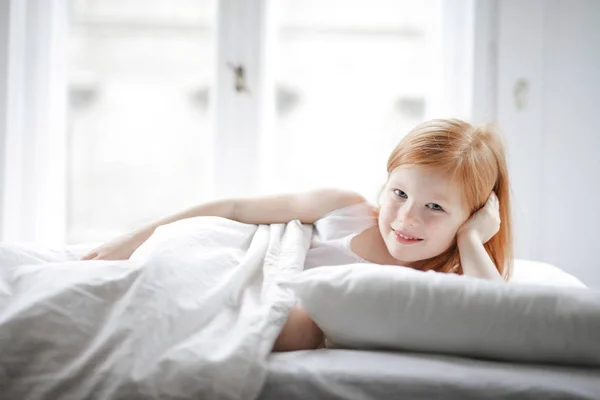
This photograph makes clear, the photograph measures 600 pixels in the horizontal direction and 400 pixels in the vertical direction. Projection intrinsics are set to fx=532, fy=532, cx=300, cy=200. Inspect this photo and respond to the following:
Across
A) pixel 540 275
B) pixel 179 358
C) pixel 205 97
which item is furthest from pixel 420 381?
pixel 205 97

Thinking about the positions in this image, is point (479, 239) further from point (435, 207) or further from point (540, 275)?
point (540, 275)

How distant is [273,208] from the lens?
1162 mm

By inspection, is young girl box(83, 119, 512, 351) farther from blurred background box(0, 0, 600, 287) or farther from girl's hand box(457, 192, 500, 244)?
blurred background box(0, 0, 600, 287)

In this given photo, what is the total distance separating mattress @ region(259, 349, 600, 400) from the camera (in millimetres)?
653

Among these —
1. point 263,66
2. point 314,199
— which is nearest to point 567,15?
point 263,66

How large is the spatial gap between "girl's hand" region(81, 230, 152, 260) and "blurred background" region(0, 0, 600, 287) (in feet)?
2.50

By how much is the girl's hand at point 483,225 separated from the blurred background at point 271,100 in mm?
764

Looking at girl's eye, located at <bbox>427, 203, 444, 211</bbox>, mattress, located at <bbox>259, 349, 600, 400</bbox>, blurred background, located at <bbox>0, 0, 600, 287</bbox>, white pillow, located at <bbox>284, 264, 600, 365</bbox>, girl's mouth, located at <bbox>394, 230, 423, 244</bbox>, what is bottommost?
mattress, located at <bbox>259, 349, 600, 400</bbox>

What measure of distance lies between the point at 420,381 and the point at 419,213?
0.41 metres

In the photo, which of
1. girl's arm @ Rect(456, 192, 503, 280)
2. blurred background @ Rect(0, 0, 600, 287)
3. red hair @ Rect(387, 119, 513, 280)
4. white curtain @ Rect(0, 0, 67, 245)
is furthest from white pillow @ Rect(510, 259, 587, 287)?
white curtain @ Rect(0, 0, 67, 245)

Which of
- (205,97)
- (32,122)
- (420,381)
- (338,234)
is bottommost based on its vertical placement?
(420,381)

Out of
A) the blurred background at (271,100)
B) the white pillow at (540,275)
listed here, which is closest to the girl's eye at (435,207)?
the white pillow at (540,275)

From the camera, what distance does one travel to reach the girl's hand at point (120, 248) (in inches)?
41.2

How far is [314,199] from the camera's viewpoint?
1.19 metres
